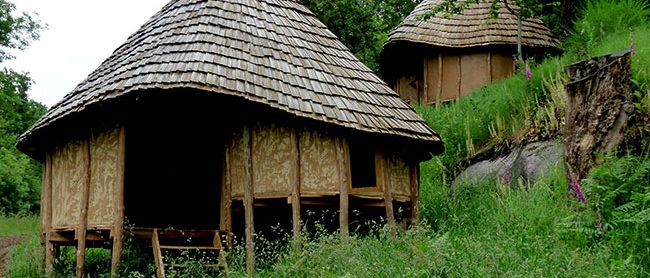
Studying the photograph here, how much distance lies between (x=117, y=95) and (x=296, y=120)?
211 centimetres

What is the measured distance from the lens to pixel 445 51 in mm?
17609

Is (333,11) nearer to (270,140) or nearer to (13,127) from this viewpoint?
(270,140)

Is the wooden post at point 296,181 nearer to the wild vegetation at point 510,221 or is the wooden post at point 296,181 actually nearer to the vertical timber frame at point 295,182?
the vertical timber frame at point 295,182

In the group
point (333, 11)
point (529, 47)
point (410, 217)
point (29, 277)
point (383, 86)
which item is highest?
point (333, 11)

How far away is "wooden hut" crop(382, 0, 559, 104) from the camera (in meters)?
16.9

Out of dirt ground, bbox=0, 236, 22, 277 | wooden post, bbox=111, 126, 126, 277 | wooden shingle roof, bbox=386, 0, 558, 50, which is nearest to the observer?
wooden post, bbox=111, 126, 126, 277

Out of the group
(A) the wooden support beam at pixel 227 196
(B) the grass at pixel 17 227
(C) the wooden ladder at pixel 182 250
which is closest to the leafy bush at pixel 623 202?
(C) the wooden ladder at pixel 182 250

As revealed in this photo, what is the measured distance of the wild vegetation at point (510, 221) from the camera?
19.3ft

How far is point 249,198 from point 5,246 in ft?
33.3

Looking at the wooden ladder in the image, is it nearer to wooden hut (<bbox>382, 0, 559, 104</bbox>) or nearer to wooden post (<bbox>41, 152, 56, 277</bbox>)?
wooden post (<bbox>41, 152, 56, 277</bbox>)

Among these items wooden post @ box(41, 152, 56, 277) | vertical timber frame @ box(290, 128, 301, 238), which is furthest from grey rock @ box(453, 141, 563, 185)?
→ wooden post @ box(41, 152, 56, 277)

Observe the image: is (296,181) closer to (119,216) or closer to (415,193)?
(415,193)

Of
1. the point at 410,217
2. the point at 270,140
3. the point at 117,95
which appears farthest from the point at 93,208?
the point at 410,217

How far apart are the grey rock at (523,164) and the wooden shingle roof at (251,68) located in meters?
1.56
